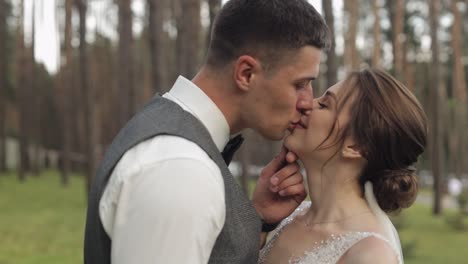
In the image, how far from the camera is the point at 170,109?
2.01 m

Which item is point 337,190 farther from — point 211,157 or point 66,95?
point 66,95

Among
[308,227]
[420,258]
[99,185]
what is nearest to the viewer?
[99,185]

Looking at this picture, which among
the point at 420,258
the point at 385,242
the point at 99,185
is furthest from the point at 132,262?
the point at 420,258

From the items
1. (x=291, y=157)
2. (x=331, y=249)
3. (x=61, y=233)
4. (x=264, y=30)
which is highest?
(x=264, y=30)

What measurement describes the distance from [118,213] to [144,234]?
0.32 feet

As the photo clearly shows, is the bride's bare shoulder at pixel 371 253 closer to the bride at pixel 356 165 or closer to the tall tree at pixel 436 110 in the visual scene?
the bride at pixel 356 165

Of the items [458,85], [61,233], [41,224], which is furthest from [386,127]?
[458,85]

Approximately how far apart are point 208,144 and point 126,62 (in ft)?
48.2

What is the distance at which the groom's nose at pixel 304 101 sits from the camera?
7.67ft

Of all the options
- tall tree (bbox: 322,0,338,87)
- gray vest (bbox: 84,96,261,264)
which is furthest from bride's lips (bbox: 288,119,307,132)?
tall tree (bbox: 322,0,338,87)

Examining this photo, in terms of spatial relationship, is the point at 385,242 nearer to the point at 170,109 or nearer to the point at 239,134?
the point at 239,134

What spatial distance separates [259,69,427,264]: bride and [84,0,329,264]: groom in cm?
23

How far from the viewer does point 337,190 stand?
8.96 feet

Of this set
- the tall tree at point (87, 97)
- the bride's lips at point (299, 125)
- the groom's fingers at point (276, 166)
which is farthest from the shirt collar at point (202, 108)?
the tall tree at point (87, 97)
